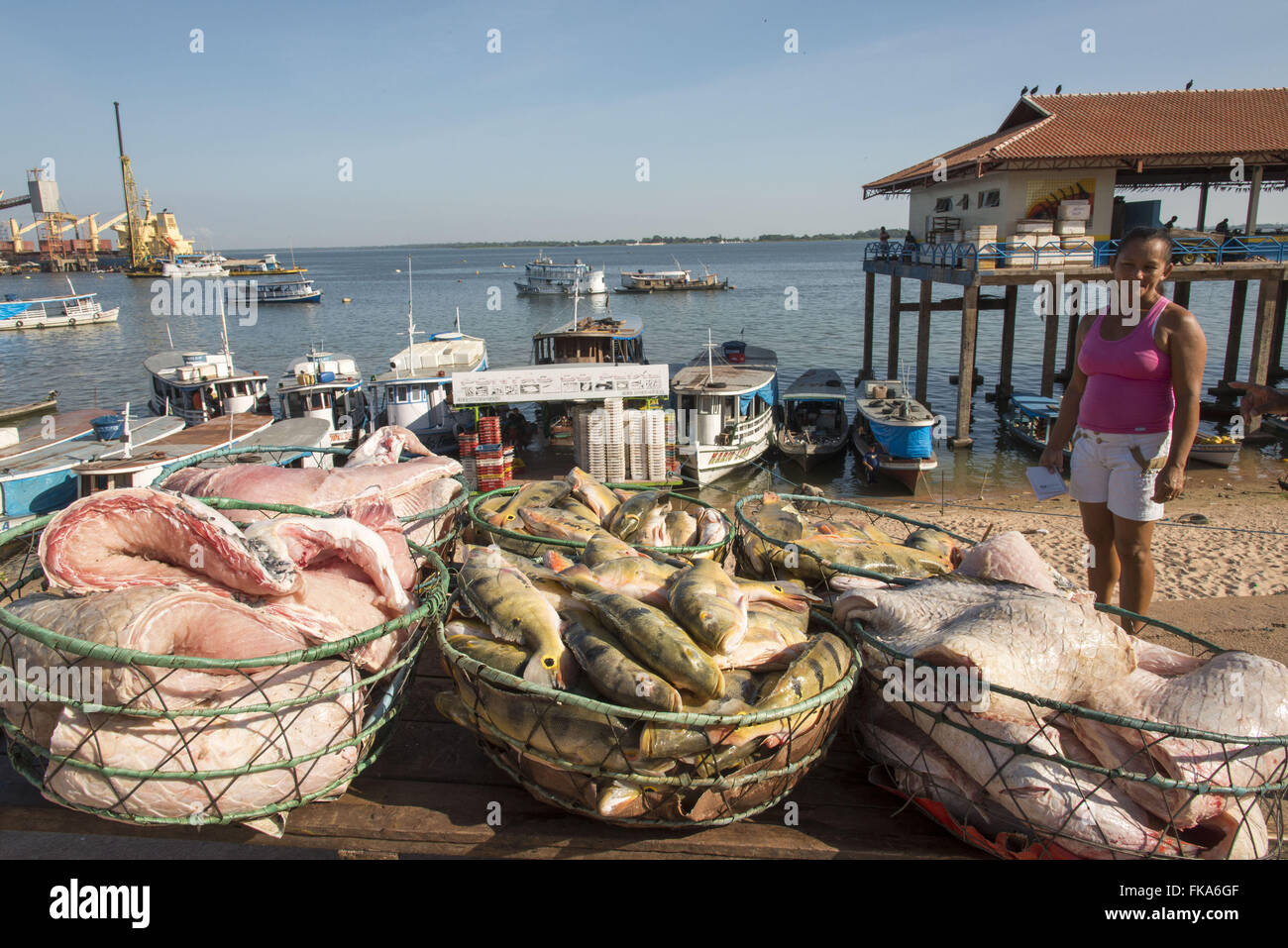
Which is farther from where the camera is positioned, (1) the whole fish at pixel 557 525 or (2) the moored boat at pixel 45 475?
(2) the moored boat at pixel 45 475

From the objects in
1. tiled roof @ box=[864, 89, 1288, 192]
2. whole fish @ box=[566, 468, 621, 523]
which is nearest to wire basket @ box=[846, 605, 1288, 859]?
whole fish @ box=[566, 468, 621, 523]

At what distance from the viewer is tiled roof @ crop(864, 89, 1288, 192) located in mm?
20875

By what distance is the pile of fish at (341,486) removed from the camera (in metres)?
5.19

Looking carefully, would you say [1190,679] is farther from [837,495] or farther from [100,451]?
[837,495]

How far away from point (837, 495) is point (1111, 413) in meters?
16.7

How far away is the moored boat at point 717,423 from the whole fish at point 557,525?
51.3 ft

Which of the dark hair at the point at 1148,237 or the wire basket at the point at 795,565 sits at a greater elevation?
the dark hair at the point at 1148,237

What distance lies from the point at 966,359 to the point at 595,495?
19697 millimetres

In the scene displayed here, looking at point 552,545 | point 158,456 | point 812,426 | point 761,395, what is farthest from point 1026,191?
point 158,456

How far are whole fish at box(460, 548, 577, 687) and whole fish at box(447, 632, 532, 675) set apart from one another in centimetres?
4

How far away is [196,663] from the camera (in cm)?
279

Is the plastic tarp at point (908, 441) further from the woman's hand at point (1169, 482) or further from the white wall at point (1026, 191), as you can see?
the woman's hand at point (1169, 482)

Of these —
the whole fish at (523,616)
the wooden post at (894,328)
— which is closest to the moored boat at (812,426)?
the wooden post at (894,328)

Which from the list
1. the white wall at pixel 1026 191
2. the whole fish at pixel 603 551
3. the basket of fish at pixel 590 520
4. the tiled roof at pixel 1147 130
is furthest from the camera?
the white wall at pixel 1026 191
